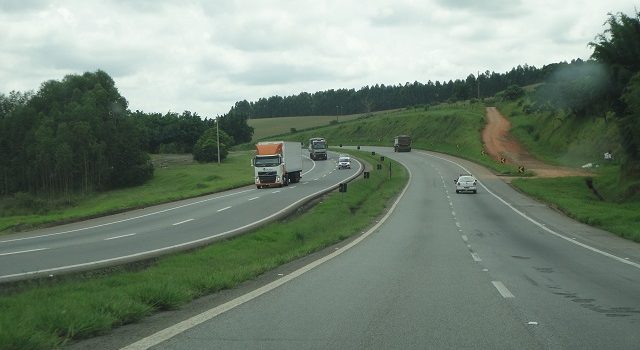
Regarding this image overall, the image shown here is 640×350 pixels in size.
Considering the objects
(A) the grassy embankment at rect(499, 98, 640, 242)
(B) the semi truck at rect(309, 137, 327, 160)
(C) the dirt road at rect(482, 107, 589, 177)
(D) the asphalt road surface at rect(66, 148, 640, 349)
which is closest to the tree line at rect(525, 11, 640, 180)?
(A) the grassy embankment at rect(499, 98, 640, 242)

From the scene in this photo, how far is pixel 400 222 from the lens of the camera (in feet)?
107

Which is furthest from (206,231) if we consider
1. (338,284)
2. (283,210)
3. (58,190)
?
(58,190)

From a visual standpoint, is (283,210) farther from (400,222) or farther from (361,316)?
(361,316)

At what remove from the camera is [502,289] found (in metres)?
12.2

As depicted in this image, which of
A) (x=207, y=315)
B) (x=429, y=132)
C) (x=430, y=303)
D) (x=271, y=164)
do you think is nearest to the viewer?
(x=207, y=315)

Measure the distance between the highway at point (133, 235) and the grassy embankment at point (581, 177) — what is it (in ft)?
50.6

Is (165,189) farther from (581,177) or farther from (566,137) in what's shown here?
(566,137)

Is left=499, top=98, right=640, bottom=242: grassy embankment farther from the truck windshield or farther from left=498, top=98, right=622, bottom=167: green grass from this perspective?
the truck windshield

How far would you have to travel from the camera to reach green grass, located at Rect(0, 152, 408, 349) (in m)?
7.96

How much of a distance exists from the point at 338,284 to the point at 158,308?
382cm

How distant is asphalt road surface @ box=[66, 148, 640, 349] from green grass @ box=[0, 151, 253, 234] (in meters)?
25.4

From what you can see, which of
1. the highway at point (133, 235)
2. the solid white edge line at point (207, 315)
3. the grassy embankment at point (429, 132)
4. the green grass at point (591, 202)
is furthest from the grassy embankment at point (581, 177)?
the highway at point (133, 235)

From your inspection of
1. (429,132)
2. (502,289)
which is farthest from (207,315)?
(429,132)

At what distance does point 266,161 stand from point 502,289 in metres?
46.2
